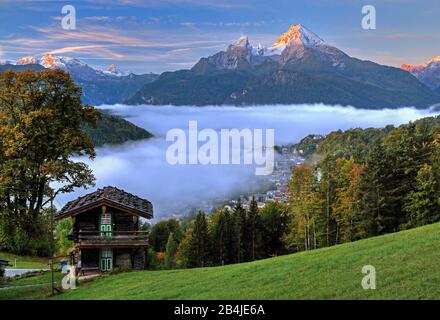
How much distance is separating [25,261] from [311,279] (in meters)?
34.7

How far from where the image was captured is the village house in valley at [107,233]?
1373 inches

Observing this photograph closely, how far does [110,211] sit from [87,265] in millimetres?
3907

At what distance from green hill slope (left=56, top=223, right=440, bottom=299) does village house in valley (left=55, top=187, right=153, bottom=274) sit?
14.2 feet

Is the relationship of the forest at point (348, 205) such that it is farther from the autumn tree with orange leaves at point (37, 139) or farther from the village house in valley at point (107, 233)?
the village house in valley at point (107, 233)

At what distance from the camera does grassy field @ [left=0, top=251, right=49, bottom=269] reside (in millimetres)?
45034

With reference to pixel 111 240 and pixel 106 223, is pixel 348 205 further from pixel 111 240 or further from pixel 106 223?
pixel 111 240

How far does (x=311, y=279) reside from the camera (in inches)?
839

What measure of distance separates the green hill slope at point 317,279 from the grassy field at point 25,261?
16.5 metres

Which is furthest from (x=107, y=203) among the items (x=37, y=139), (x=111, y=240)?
(x=37, y=139)

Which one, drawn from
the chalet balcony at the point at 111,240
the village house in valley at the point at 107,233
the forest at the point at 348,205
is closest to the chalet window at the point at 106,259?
the village house in valley at the point at 107,233

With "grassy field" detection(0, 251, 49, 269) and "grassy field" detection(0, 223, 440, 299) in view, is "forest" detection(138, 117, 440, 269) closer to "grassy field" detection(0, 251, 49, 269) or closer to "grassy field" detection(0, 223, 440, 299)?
"grassy field" detection(0, 251, 49, 269)

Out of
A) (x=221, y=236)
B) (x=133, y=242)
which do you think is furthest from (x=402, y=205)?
(x=133, y=242)

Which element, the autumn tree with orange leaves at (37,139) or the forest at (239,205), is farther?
the forest at (239,205)

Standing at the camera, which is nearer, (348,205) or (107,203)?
(107,203)
